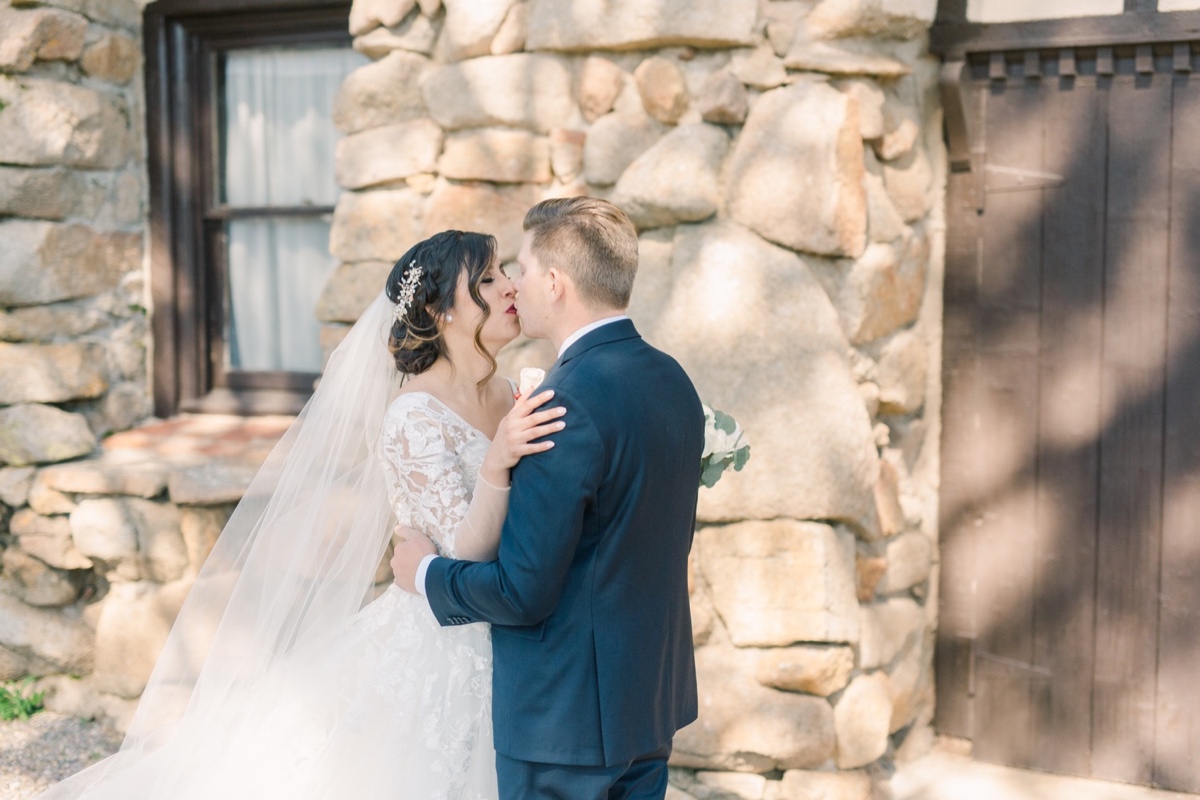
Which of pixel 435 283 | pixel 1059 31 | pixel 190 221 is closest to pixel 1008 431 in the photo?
pixel 1059 31

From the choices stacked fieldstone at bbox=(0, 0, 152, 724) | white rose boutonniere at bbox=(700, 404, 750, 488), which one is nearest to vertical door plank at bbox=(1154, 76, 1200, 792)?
white rose boutonniere at bbox=(700, 404, 750, 488)

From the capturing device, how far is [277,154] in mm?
4441

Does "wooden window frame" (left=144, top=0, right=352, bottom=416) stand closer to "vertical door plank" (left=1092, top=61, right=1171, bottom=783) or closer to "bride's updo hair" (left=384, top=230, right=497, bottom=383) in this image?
"bride's updo hair" (left=384, top=230, right=497, bottom=383)

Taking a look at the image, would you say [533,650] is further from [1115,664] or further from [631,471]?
[1115,664]

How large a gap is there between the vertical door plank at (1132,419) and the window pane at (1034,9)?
0.63 feet

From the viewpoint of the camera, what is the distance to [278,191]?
4.45 m

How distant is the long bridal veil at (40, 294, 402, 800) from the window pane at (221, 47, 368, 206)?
5.95 feet

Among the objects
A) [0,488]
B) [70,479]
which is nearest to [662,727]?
[70,479]

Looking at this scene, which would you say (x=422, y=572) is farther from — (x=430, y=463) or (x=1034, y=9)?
(x=1034, y=9)

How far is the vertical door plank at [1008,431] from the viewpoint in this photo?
3598mm

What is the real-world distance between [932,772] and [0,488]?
3.35m

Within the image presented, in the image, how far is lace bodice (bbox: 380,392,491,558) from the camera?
2.42 metres

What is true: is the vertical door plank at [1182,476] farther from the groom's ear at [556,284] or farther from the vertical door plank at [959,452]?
the groom's ear at [556,284]

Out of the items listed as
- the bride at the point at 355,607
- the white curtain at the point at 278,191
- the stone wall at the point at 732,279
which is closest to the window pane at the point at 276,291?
the white curtain at the point at 278,191
